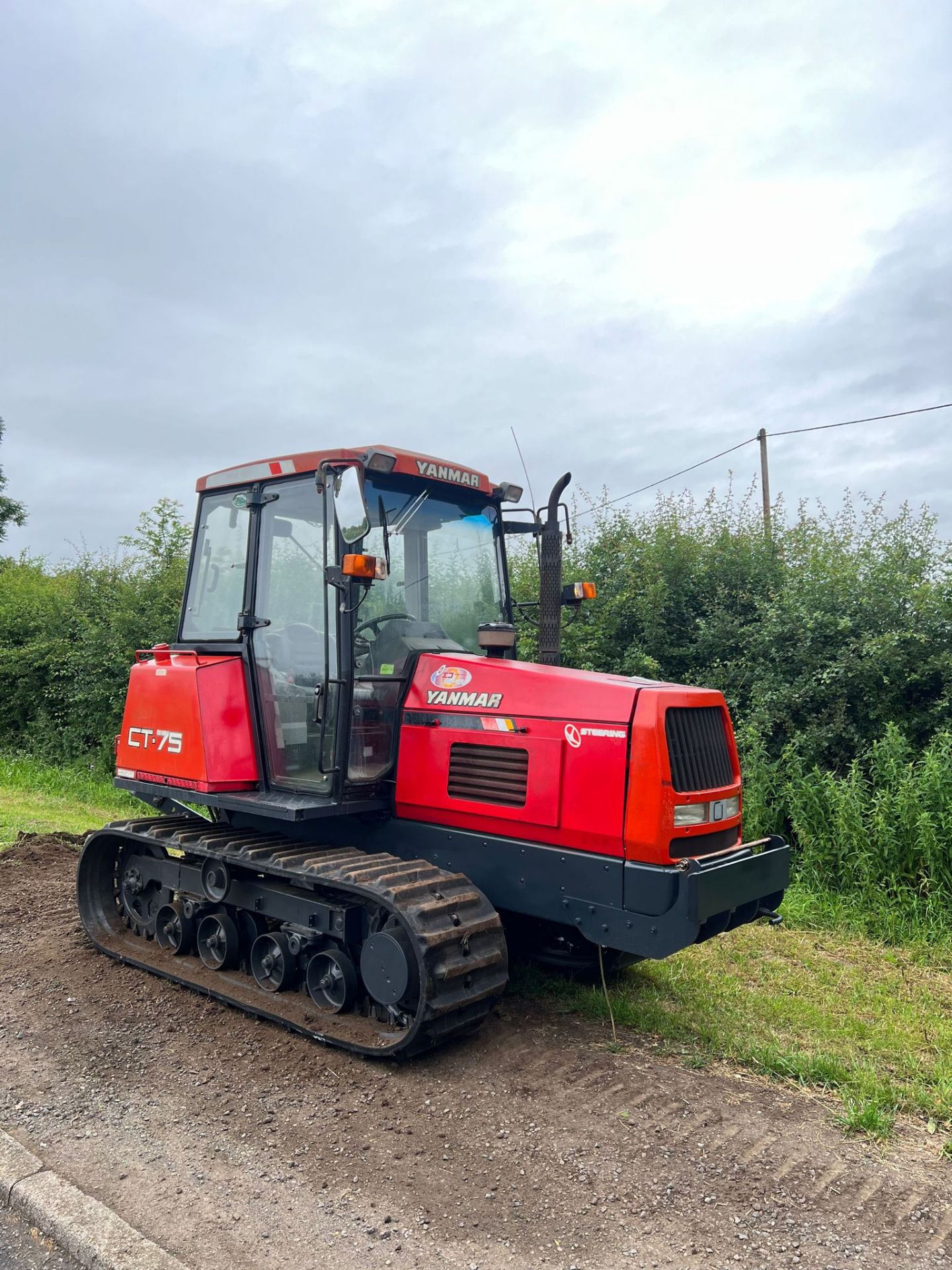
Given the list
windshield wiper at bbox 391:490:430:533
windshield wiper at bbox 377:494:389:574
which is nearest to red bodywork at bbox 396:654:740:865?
windshield wiper at bbox 377:494:389:574

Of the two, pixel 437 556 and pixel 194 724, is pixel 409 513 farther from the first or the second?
pixel 194 724

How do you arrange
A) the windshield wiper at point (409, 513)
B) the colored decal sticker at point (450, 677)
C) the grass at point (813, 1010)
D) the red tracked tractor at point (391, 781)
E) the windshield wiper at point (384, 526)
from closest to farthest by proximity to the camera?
the grass at point (813, 1010), the red tracked tractor at point (391, 781), the colored decal sticker at point (450, 677), the windshield wiper at point (384, 526), the windshield wiper at point (409, 513)

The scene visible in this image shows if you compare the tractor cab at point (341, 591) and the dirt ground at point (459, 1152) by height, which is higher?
the tractor cab at point (341, 591)

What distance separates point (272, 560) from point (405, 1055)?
271 centimetres

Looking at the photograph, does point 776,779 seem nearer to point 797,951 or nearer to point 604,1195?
point 797,951

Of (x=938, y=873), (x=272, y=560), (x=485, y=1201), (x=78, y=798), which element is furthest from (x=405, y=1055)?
(x=78, y=798)

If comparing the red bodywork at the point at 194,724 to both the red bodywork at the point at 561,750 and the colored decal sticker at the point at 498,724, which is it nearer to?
the red bodywork at the point at 561,750

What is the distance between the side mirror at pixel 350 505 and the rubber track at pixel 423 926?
1.61 metres

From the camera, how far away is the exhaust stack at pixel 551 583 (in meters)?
5.07

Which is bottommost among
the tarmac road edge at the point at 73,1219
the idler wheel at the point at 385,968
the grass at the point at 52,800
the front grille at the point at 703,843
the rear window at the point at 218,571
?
the tarmac road edge at the point at 73,1219

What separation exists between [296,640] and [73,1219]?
283 centimetres

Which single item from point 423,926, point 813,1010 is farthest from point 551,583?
point 813,1010

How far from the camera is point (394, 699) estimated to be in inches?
202

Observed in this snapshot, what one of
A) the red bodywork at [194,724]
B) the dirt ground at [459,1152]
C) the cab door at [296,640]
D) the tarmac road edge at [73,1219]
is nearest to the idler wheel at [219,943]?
the dirt ground at [459,1152]
